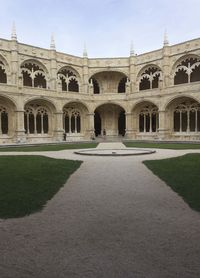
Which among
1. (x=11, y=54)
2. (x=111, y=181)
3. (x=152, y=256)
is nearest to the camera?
(x=152, y=256)

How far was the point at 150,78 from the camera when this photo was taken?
30188 mm

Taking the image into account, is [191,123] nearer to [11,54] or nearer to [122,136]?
[122,136]

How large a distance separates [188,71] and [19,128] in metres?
18.5

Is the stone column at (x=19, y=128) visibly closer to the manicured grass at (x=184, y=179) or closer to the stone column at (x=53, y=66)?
the stone column at (x=53, y=66)

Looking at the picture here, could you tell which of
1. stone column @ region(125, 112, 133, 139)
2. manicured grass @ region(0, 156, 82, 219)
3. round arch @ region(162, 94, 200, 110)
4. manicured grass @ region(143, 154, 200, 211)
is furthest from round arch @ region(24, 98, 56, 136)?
manicured grass @ region(143, 154, 200, 211)

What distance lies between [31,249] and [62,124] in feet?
83.9

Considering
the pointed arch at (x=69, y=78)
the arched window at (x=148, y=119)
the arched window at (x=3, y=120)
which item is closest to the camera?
the arched window at (x=3, y=120)

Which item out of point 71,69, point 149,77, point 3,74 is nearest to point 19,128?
point 3,74

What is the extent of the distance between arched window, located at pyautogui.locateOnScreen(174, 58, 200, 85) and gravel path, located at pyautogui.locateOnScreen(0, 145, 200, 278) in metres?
24.9

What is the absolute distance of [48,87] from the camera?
28.7m

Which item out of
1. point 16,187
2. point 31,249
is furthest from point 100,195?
point 31,249

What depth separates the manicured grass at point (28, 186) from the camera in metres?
4.32

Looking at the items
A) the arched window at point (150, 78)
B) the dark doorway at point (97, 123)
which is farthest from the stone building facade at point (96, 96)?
the dark doorway at point (97, 123)

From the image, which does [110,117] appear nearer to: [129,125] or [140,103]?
[129,125]
